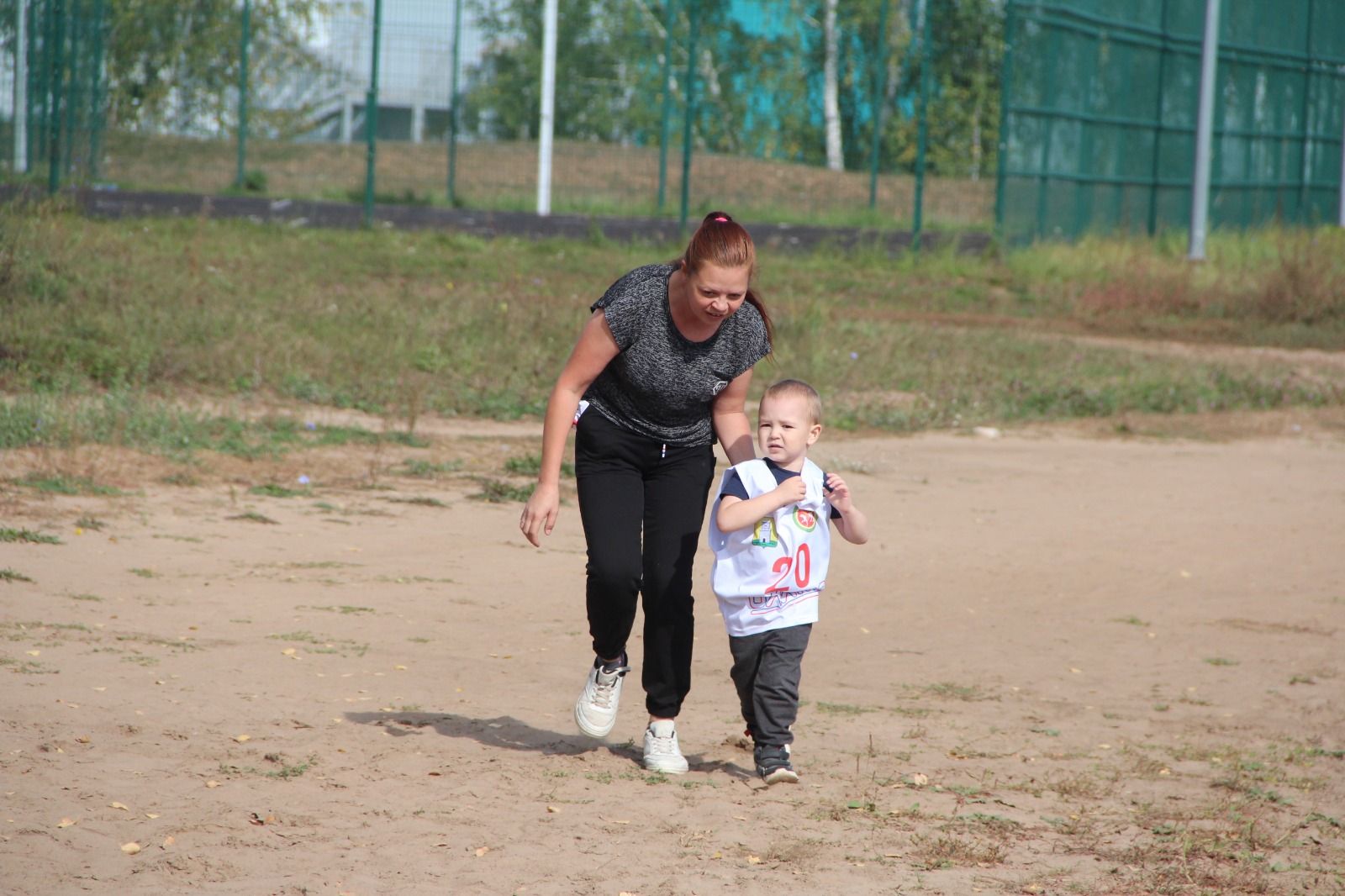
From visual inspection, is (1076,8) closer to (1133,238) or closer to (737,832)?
(1133,238)

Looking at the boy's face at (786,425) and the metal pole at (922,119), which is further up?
the metal pole at (922,119)

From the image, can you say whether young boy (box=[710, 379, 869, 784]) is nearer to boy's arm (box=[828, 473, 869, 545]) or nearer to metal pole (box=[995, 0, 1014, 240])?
boy's arm (box=[828, 473, 869, 545])

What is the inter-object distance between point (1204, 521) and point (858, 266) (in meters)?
10.9

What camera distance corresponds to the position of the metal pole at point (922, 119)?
19.9 meters

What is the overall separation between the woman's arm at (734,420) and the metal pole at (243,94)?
1612cm

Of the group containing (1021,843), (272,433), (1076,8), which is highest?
(1076,8)

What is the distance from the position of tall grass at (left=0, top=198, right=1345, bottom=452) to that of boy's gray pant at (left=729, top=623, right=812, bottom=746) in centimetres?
476

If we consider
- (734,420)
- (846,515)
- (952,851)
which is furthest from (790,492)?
(952,851)

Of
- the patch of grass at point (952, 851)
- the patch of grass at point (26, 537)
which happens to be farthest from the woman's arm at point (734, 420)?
the patch of grass at point (26, 537)

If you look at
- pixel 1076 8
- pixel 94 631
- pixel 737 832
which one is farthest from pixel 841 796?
pixel 1076 8

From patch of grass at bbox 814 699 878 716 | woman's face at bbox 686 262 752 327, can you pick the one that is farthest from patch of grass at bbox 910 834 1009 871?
woman's face at bbox 686 262 752 327

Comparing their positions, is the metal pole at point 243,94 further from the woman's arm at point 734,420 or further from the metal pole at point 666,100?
the woman's arm at point 734,420

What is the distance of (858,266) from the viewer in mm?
18828

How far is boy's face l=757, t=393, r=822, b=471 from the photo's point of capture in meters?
3.96
